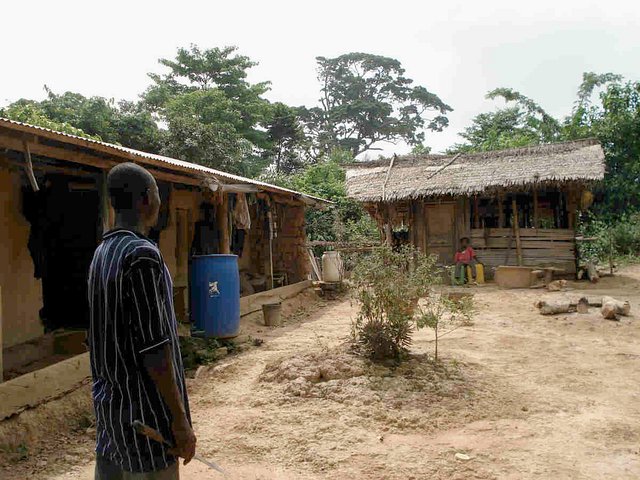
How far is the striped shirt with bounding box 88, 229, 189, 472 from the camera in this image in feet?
5.38

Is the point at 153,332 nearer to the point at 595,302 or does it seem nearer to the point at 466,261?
the point at 595,302

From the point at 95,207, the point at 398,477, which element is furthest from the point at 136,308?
the point at 95,207

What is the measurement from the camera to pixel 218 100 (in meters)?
21.4

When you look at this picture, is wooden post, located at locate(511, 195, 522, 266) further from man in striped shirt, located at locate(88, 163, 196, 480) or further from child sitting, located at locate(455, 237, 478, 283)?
man in striped shirt, located at locate(88, 163, 196, 480)

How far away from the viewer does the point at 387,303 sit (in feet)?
16.8

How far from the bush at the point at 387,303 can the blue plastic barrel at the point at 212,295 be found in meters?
2.00

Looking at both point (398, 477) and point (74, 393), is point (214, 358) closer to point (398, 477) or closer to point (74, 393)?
point (74, 393)

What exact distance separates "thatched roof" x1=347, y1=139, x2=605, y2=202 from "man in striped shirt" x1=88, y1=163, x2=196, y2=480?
12.5 metres

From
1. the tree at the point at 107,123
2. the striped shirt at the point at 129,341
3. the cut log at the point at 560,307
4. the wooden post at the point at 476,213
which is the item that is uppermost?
the tree at the point at 107,123

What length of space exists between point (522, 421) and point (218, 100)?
1966 centimetres

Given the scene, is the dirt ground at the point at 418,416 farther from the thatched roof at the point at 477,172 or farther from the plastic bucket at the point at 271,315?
the thatched roof at the point at 477,172

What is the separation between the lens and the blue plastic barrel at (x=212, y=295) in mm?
6652

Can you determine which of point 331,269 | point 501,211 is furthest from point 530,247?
point 331,269

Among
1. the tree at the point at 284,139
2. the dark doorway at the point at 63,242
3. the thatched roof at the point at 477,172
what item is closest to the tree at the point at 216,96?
the tree at the point at 284,139
